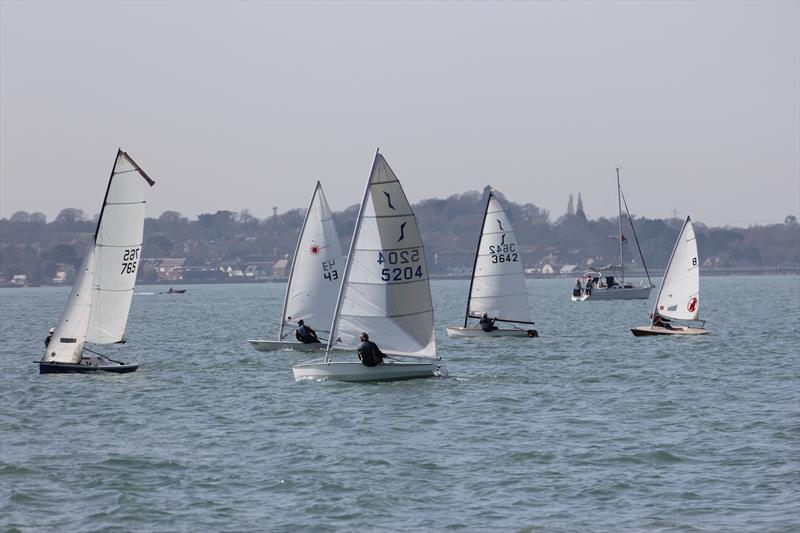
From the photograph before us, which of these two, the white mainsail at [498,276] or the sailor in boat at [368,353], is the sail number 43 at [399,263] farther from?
the white mainsail at [498,276]

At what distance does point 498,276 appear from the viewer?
52906 millimetres

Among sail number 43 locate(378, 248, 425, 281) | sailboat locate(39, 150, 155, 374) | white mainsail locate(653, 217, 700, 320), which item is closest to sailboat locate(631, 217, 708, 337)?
white mainsail locate(653, 217, 700, 320)

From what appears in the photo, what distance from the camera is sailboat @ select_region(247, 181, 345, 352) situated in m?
46.9

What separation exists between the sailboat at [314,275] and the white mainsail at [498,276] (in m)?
7.73

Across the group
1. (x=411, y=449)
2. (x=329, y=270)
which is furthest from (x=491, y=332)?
(x=411, y=449)

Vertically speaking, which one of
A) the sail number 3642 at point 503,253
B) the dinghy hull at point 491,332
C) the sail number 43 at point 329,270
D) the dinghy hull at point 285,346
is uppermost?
the sail number 3642 at point 503,253

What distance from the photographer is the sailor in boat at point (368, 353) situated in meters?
33.6

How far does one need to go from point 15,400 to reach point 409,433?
11.9m

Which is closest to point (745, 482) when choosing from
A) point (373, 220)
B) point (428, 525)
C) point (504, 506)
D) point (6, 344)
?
point (504, 506)

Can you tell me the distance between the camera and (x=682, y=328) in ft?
180

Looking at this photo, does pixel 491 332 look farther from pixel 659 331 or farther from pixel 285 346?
pixel 285 346

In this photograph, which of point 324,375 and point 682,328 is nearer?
point 324,375

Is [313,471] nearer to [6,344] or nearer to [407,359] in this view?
[407,359]

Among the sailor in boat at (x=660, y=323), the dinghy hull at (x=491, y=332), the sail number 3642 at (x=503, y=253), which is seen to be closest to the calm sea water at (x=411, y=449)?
the dinghy hull at (x=491, y=332)
